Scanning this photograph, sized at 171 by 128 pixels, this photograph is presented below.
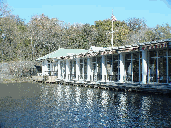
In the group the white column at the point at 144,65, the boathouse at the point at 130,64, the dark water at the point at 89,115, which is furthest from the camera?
the white column at the point at 144,65

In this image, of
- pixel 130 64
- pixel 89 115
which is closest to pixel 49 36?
pixel 130 64

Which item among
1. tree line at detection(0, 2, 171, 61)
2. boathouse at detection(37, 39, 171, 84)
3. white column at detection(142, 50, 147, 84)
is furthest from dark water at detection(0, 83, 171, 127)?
tree line at detection(0, 2, 171, 61)

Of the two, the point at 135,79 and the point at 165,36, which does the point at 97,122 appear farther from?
the point at 165,36

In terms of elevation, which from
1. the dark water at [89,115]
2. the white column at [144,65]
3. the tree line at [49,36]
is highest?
the tree line at [49,36]

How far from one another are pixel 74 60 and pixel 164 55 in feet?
57.5

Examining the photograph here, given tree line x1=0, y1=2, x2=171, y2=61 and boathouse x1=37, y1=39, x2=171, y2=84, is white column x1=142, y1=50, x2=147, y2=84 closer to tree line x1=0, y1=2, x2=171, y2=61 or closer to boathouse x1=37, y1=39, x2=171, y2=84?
boathouse x1=37, y1=39, x2=171, y2=84

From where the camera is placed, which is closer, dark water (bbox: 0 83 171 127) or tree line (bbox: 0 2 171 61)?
dark water (bbox: 0 83 171 127)

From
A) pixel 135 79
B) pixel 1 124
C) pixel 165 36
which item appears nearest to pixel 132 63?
pixel 135 79

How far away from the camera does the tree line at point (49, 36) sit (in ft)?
183

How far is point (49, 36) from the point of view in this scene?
58.2 metres

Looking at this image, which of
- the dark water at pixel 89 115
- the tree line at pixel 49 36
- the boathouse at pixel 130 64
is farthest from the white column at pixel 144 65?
the tree line at pixel 49 36

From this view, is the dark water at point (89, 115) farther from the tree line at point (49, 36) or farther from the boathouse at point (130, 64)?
the tree line at point (49, 36)

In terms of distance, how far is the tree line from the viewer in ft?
183

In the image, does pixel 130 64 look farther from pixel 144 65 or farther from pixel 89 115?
pixel 89 115
